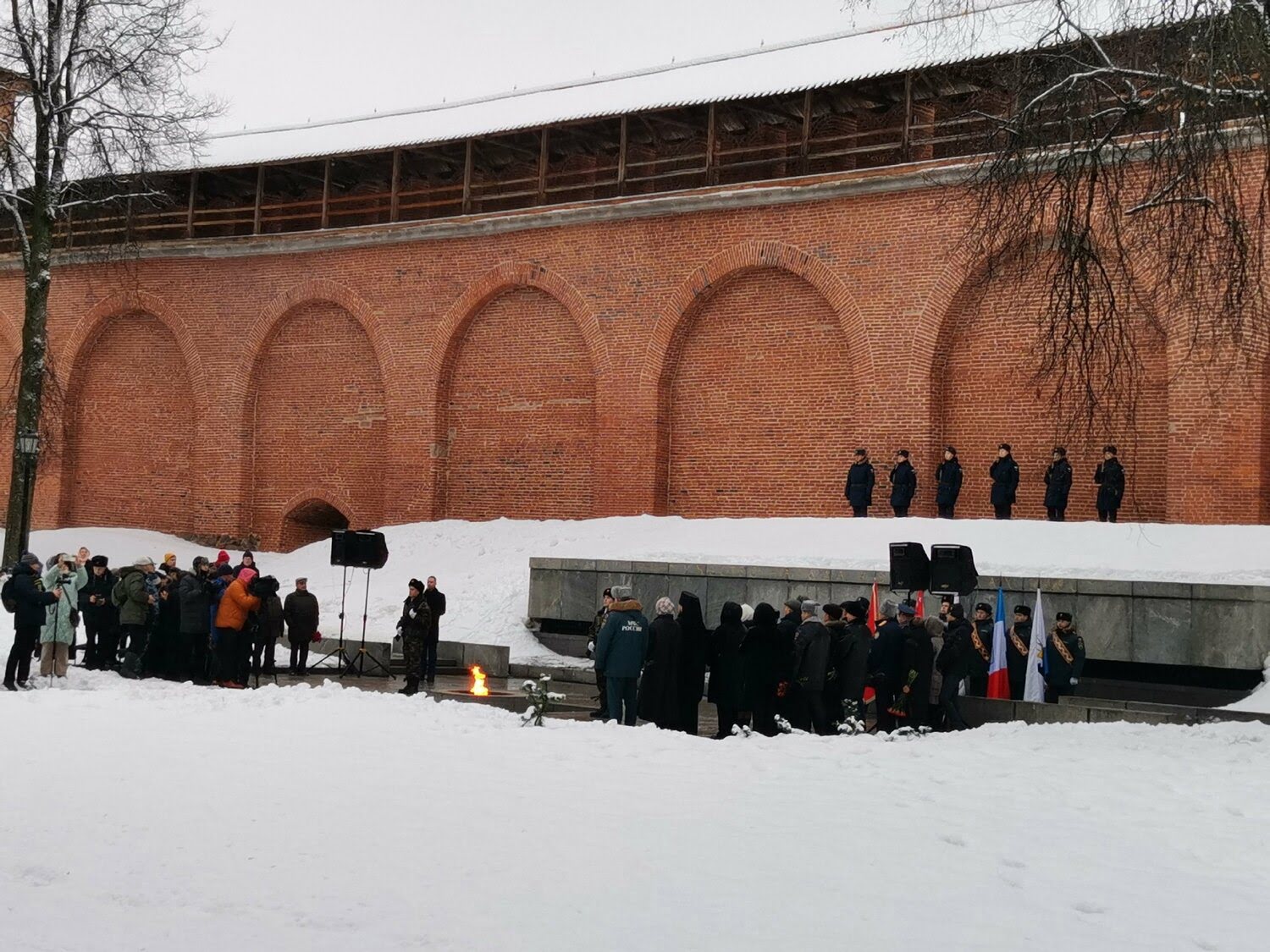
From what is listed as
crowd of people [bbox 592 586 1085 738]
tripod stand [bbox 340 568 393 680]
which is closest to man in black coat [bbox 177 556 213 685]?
tripod stand [bbox 340 568 393 680]

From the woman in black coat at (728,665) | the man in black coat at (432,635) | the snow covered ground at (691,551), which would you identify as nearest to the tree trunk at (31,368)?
the snow covered ground at (691,551)

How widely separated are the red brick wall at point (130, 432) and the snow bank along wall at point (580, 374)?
0.05 meters

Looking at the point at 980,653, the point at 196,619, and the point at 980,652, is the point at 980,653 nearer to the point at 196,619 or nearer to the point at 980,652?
the point at 980,652

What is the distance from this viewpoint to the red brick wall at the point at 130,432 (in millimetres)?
26844

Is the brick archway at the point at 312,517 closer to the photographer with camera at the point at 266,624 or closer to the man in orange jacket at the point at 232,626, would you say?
the photographer with camera at the point at 266,624

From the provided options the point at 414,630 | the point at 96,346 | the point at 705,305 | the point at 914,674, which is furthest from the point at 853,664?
the point at 96,346

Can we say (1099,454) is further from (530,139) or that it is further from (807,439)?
(530,139)

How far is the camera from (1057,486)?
58.7 feet

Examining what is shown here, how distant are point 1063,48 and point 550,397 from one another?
47.9 feet

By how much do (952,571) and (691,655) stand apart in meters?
3.00

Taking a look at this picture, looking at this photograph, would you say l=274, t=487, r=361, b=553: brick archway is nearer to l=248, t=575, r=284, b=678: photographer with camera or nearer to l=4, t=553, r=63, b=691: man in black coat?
l=248, t=575, r=284, b=678: photographer with camera

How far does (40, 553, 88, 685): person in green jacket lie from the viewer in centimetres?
1279

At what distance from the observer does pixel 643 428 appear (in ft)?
72.0

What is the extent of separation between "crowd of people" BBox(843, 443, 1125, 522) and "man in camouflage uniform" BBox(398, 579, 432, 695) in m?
6.84
